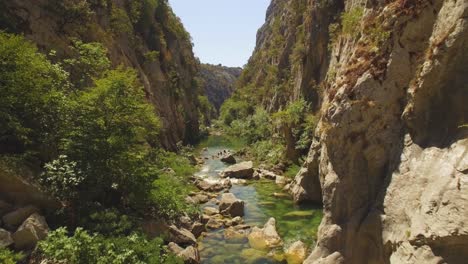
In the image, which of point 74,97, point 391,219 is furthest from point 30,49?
point 391,219

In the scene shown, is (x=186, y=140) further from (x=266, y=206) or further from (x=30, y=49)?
(x=30, y=49)

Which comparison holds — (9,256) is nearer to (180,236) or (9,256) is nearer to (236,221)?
(180,236)

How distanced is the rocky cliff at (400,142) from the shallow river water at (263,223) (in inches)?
141

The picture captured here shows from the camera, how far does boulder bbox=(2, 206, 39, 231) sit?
11250 mm

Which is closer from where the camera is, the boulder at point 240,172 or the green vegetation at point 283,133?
the boulder at point 240,172

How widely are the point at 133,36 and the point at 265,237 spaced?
27.6m

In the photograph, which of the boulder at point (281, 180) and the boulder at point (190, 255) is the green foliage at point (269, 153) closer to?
the boulder at point (281, 180)

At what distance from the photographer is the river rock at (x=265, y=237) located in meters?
16.5

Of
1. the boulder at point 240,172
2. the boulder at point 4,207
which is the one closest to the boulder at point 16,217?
the boulder at point 4,207

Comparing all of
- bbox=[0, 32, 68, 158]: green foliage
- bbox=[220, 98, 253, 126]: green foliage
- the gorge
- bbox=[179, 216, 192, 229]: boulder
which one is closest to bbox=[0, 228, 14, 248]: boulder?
the gorge

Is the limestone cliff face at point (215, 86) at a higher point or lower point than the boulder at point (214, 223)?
higher

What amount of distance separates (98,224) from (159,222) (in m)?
3.07

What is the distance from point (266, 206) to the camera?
75.2ft

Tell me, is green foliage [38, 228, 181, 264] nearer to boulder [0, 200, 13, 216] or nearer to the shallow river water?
boulder [0, 200, 13, 216]
